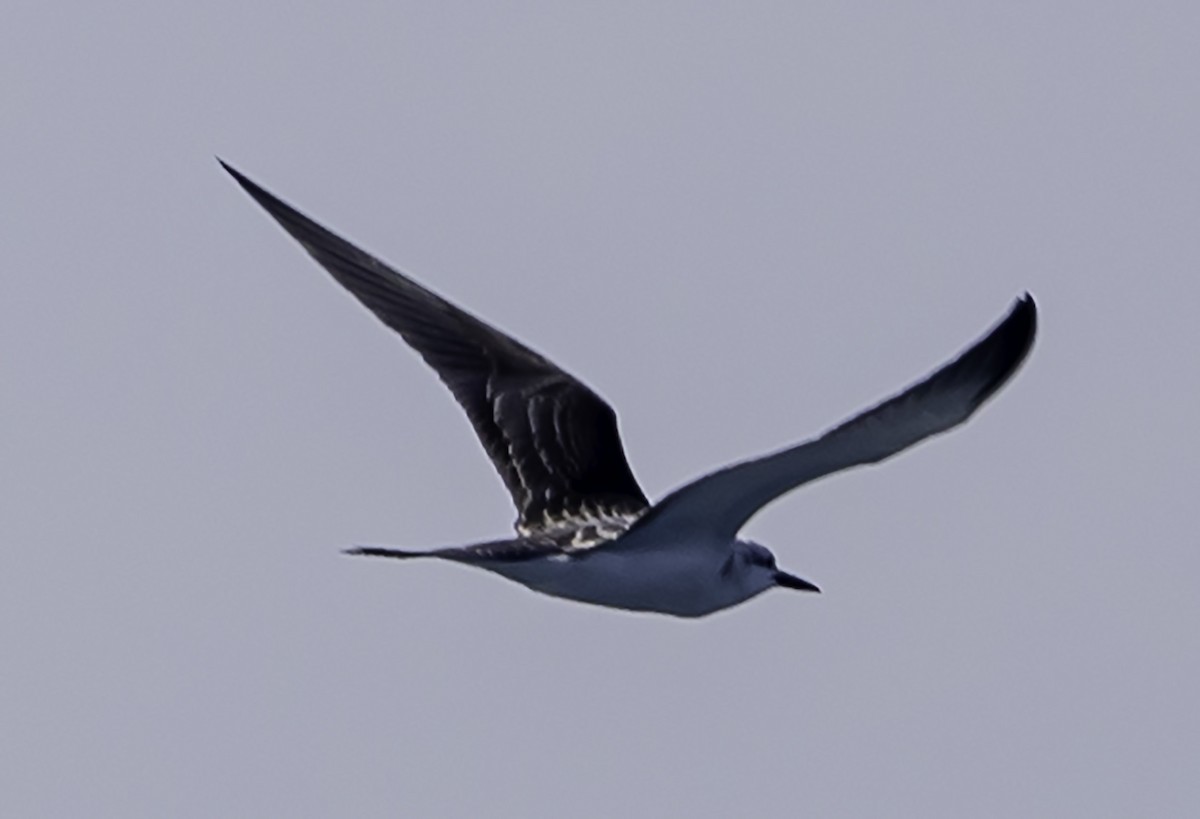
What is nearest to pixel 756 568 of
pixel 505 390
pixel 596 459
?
pixel 596 459

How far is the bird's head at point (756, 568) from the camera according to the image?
16.4 meters

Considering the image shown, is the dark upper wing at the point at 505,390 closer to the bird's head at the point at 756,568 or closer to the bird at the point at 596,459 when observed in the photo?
the bird at the point at 596,459

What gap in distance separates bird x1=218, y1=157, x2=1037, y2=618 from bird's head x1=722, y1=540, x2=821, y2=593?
0.01 meters

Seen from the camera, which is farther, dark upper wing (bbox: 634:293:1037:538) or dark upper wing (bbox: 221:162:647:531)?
dark upper wing (bbox: 221:162:647:531)

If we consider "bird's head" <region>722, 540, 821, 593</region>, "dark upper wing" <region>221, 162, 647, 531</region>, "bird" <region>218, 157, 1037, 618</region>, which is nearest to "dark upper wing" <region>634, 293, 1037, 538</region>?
"bird" <region>218, 157, 1037, 618</region>

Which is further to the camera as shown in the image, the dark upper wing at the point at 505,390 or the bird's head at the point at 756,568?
the dark upper wing at the point at 505,390

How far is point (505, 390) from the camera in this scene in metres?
19.3

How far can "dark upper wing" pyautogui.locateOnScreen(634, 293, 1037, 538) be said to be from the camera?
12.8m

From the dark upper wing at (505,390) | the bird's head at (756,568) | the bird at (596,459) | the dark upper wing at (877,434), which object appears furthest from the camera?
the dark upper wing at (505,390)

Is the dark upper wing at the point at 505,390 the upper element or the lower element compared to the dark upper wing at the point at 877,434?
upper

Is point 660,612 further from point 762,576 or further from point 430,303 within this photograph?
point 430,303

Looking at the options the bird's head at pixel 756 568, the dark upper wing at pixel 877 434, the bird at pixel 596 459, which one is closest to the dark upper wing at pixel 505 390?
the bird at pixel 596 459

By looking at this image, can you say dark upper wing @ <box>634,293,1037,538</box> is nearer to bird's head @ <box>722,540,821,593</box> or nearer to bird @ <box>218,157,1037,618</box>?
bird @ <box>218,157,1037,618</box>

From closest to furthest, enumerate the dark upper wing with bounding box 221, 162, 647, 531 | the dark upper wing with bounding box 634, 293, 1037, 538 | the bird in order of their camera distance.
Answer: the dark upper wing with bounding box 634, 293, 1037, 538, the bird, the dark upper wing with bounding box 221, 162, 647, 531
